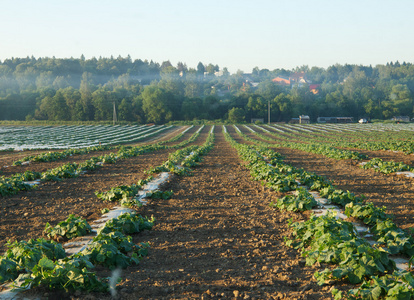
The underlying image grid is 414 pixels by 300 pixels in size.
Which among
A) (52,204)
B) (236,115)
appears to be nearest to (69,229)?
(52,204)

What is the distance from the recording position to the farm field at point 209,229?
16.1 ft

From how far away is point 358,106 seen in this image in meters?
114

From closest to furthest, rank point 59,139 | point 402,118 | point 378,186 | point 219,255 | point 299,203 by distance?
point 219,255 → point 299,203 → point 378,186 → point 59,139 → point 402,118

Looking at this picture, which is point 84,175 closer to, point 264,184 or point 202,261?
point 264,184

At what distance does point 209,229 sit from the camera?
7715mm

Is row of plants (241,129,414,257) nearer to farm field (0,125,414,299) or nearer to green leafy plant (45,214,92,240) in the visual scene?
farm field (0,125,414,299)

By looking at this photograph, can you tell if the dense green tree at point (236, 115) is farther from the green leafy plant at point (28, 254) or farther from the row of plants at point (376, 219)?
the green leafy plant at point (28, 254)

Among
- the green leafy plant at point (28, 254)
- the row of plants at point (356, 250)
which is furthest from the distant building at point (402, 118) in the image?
the green leafy plant at point (28, 254)

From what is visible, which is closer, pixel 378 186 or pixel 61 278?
pixel 61 278

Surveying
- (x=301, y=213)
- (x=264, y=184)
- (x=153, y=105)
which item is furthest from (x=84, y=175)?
(x=153, y=105)

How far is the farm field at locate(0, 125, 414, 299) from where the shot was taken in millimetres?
4921

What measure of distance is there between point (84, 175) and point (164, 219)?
8546mm

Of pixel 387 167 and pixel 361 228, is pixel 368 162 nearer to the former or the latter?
pixel 387 167

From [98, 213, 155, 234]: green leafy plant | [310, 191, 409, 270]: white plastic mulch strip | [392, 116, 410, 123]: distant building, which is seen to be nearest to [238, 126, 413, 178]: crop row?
[310, 191, 409, 270]: white plastic mulch strip
